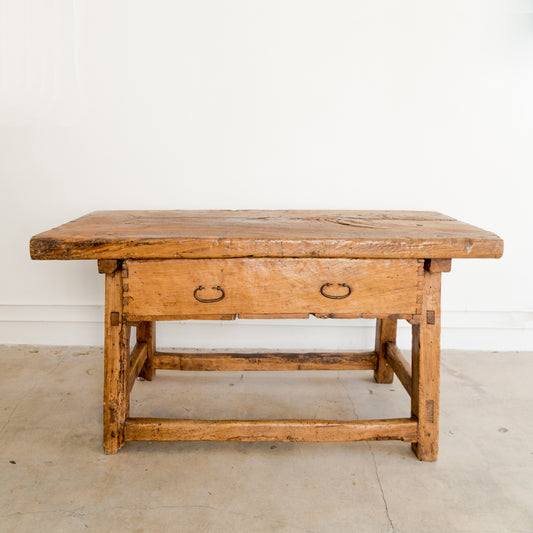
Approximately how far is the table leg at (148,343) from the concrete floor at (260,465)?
68mm

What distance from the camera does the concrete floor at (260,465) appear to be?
4.58 ft

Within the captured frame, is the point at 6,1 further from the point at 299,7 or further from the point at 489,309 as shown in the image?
the point at 489,309

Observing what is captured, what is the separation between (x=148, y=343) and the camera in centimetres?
219

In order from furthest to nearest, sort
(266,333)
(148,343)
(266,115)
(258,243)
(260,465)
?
1. (266,333)
2. (266,115)
3. (148,343)
4. (260,465)
5. (258,243)

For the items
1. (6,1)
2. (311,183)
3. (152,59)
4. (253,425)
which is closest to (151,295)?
(253,425)

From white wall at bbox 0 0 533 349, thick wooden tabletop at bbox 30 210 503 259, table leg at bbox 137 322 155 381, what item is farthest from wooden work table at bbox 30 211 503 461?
white wall at bbox 0 0 533 349

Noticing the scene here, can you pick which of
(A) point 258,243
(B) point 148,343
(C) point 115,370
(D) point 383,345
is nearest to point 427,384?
(D) point 383,345

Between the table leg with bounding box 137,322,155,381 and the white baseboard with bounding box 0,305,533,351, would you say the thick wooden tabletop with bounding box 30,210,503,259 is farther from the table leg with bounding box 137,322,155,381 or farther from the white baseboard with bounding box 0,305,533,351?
the white baseboard with bounding box 0,305,533,351

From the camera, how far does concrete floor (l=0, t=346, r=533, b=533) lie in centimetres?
140

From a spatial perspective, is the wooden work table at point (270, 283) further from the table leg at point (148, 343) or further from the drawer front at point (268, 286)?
the table leg at point (148, 343)

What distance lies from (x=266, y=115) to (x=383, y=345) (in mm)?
1259

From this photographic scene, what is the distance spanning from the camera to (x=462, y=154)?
2467 mm

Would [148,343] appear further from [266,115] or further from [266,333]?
[266,115]

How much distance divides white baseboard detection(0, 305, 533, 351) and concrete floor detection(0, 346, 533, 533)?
321mm
